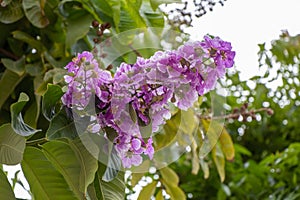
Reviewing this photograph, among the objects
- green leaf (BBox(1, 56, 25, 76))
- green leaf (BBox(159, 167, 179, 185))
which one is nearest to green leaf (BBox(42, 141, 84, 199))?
green leaf (BBox(1, 56, 25, 76))

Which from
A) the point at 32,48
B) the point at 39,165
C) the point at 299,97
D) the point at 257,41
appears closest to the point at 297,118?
the point at 299,97

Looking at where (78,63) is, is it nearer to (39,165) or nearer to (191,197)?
(39,165)

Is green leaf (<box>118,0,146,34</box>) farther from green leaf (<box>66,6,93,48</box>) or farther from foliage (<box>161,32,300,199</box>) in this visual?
foliage (<box>161,32,300,199</box>)

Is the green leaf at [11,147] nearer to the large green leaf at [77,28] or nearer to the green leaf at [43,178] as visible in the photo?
the green leaf at [43,178]

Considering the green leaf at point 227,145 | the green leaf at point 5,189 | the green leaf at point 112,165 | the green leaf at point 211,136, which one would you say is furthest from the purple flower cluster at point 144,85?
the green leaf at point 227,145

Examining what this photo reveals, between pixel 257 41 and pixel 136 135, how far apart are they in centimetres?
69

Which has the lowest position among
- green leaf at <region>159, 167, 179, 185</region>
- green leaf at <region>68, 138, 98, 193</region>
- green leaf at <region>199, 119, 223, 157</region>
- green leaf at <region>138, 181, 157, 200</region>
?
green leaf at <region>159, 167, 179, 185</region>

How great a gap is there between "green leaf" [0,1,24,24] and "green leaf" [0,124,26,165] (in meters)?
0.27

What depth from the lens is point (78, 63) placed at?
479 mm

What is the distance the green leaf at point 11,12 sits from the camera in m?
0.75

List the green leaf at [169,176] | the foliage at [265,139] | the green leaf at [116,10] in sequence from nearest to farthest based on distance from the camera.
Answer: the green leaf at [116,10], the green leaf at [169,176], the foliage at [265,139]

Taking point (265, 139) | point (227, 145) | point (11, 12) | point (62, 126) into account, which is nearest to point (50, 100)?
point (62, 126)

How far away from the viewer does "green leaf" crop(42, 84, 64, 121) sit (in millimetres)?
493

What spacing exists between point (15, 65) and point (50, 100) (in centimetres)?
26
